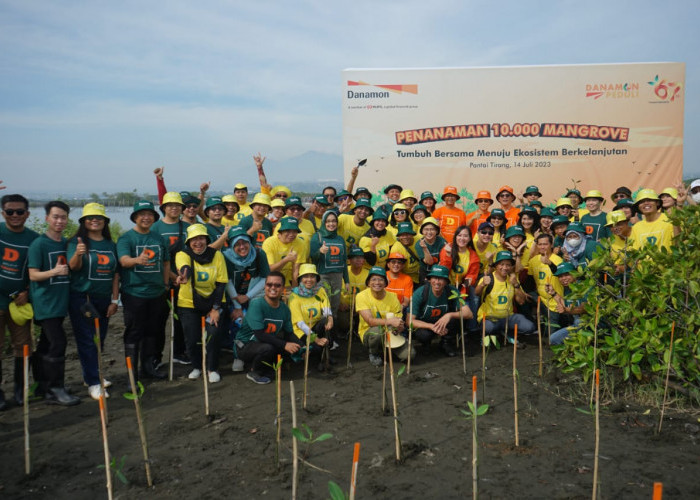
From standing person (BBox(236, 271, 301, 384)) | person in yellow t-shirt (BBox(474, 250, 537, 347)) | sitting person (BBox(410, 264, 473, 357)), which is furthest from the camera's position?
person in yellow t-shirt (BBox(474, 250, 537, 347))

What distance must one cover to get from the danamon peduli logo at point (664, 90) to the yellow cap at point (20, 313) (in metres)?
10.9

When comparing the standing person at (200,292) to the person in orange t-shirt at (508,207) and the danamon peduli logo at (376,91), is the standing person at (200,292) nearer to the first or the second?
the person in orange t-shirt at (508,207)

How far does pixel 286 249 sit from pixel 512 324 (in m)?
3.25

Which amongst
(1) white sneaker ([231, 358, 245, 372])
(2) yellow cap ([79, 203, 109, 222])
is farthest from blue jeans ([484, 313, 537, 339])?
(2) yellow cap ([79, 203, 109, 222])

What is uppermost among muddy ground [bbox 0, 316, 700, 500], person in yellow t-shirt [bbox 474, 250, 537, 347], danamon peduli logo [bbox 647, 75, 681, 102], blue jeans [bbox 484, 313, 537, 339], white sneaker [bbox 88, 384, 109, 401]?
danamon peduli logo [bbox 647, 75, 681, 102]

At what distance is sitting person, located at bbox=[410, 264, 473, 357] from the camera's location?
628cm

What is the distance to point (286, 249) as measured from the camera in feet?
21.3

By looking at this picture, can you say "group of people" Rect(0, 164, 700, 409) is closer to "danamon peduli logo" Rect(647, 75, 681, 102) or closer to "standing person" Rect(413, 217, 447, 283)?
"standing person" Rect(413, 217, 447, 283)

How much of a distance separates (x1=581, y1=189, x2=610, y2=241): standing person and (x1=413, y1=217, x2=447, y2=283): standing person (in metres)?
2.28

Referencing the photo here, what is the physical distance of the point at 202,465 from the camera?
3.88 meters

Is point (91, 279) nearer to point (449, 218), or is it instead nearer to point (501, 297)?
point (501, 297)

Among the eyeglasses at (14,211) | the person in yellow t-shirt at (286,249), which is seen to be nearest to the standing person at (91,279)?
the eyeglasses at (14,211)

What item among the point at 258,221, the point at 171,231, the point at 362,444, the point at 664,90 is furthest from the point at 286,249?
the point at 664,90

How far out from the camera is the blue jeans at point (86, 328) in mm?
5168
